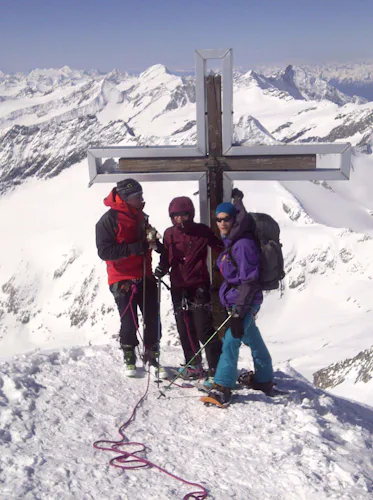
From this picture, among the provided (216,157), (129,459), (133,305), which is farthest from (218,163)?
(129,459)

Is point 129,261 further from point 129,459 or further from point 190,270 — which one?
point 129,459

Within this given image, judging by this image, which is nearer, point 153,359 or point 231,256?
point 231,256

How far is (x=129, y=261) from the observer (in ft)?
21.9

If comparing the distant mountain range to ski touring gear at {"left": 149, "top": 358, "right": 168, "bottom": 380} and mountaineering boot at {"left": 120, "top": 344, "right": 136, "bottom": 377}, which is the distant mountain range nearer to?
ski touring gear at {"left": 149, "top": 358, "right": 168, "bottom": 380}

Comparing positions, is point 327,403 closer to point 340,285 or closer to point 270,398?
point 270,398

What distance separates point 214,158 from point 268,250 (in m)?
1.75

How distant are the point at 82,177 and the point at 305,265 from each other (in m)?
115

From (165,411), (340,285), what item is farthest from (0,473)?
(340,285)

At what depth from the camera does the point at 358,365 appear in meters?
22.6

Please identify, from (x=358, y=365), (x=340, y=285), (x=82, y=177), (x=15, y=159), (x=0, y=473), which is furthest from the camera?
(x=15, y=159)

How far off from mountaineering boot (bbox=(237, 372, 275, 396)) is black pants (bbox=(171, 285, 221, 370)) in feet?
1.43

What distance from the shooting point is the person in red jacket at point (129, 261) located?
20.8ft

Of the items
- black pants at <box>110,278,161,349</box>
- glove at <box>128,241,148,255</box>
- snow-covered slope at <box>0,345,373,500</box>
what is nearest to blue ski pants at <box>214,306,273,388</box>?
snow-covered slope at <box>0,345,373,500</box>

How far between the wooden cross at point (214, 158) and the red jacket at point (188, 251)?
53cm
